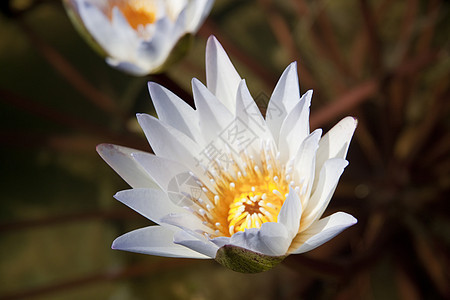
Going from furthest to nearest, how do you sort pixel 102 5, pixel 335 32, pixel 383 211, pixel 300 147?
pixel 335 32 → pixel 383 211 → pixel 102 5 → pixel 300 147

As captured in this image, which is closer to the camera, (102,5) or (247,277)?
(102,5)

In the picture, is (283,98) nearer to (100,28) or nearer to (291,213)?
(291,213)

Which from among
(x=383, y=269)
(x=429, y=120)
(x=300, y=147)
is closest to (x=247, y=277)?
(x=383, y=269)

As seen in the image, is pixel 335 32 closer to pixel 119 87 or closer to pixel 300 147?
pixel 119 87

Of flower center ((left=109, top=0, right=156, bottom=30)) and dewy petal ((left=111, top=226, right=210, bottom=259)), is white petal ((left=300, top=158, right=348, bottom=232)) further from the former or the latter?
flower center ((left=109, top=0, right=156, bottom=30))

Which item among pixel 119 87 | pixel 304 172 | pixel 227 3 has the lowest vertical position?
pixel 304 172

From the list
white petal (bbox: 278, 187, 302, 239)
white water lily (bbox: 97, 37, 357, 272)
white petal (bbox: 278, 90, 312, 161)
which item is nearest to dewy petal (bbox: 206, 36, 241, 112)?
white water lily (bbox: 97, 37, 357, 272)

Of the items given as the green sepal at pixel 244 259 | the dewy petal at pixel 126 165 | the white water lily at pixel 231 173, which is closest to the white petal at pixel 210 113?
the white water lily at pixel 231 173
